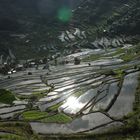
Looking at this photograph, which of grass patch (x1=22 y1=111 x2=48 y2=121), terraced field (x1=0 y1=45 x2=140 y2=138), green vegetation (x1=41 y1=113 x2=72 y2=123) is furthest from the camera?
grass patch (x1=22 y1=111 x2=48 y2=121)

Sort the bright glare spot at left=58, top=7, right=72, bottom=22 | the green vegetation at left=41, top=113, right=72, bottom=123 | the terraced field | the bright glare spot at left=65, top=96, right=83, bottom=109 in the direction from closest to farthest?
the terraced field
the green vegetation at left=41, top=113, right=72, bottom=123
the bright glare spot at left=65, top=96, right=83, bottom=109
the bright glare spot at left=58, top=7, right=72, bottom=22

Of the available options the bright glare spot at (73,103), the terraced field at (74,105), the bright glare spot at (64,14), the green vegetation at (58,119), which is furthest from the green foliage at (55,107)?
the bright glare spot at (64,14)

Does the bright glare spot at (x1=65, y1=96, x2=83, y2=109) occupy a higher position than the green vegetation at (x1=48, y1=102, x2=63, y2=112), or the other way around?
the bright glare spot at (x1=65, y1=96, x2=83, y2=109)

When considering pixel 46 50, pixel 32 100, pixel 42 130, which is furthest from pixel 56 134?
pixel 46 50

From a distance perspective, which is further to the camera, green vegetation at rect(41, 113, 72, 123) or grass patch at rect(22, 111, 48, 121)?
grass patch at rect(22, 111, 48, 121)

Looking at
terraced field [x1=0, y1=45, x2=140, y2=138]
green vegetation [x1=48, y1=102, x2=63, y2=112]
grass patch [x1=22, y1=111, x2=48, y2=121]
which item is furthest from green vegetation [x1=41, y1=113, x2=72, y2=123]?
green vegetation [x1=48, y1=102, x2=63, y2=112]

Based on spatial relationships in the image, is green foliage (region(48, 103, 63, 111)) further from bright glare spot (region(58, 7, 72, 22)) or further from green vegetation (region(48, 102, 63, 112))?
bright glare spot (region(58, 7, 72, 22))

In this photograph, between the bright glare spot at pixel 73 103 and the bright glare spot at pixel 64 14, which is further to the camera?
the bright glare spot at pixel 64 14

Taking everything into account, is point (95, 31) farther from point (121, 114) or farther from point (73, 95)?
point (121, 114)

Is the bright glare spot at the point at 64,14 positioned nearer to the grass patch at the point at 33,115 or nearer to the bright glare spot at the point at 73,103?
the bright glare spot at the point at 73,103

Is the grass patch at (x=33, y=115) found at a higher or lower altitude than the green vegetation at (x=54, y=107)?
lower

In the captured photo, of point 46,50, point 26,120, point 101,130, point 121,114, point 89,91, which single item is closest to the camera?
point 101,130
